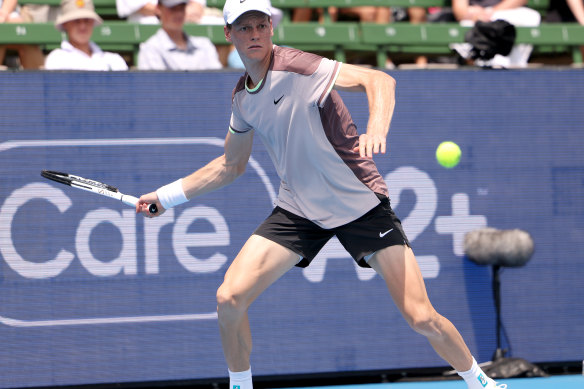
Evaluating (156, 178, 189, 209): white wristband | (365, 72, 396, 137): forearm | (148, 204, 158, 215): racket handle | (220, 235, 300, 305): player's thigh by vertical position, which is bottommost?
(220, 235, 300, 305): player's thigh

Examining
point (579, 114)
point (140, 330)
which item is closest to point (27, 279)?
point (140, 330)

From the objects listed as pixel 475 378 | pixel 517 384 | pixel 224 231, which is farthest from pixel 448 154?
pixel 517 384

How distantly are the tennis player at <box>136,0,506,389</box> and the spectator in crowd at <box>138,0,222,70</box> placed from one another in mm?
1985

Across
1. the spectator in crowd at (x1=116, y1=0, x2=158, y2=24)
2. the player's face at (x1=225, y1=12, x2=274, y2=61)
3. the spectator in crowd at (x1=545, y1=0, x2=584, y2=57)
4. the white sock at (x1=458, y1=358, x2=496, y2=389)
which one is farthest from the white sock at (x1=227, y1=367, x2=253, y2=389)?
the spectator in crowd at (x1=545, y1=0, x2=584, y2=57)

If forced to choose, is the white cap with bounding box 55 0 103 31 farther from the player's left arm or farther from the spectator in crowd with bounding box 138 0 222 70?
the player's left arm

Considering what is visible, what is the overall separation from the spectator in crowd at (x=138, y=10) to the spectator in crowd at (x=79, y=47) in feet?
2.13

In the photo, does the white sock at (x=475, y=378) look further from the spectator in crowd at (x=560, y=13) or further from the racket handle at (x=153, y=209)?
the spectator in crowd at (x=560, y=13)

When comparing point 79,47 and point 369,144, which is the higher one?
point 79,47

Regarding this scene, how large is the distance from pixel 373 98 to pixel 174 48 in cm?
281

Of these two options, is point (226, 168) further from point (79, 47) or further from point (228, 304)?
point (79, 47)

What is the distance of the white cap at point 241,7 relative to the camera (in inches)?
148

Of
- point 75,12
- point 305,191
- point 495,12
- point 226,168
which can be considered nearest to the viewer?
point 305,191

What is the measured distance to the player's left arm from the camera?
3.40 meters

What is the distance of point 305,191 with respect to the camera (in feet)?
13.5
